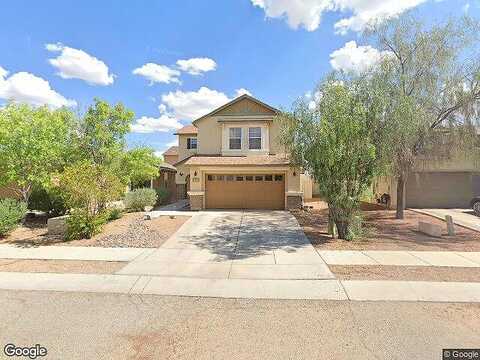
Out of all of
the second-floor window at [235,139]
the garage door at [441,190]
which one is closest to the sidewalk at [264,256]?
the second-floor window at [235,139]

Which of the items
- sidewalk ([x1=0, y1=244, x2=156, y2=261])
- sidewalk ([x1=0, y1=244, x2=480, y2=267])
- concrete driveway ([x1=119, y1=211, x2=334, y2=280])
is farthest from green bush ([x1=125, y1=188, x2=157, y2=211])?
sidewalk ([x1=0, y1=244, x2=480, y2=267])

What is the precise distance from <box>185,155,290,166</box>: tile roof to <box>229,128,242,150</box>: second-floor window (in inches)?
42.2

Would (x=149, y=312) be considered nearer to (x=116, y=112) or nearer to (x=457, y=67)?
(x=116, y=112)

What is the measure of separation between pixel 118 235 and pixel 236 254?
16.1 ft

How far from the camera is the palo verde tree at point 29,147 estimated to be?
38.2 feet

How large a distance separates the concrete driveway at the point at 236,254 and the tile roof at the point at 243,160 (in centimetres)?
475

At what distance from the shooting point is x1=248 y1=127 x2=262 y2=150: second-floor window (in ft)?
64.2

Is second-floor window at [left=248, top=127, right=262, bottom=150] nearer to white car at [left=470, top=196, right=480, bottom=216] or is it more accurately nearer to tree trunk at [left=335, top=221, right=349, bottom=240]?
tree trunk at [left=335, top=221, right=349, bottom=240]

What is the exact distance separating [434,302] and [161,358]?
4703mm

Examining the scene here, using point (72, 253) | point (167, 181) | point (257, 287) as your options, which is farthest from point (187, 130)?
point (257, 287)

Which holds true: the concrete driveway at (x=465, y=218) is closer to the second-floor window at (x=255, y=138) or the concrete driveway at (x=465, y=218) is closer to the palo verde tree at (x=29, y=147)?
the second-floor window at (x=255, y=138)

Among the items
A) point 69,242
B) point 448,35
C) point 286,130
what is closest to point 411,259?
point 286,130

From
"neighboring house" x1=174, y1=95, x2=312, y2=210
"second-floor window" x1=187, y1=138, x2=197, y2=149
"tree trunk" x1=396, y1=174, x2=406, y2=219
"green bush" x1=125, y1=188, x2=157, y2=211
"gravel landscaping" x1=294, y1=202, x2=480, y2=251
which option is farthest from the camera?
"second-floor window" x1=187, y1=138, x2=197, y2=149

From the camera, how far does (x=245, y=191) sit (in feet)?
59.6
